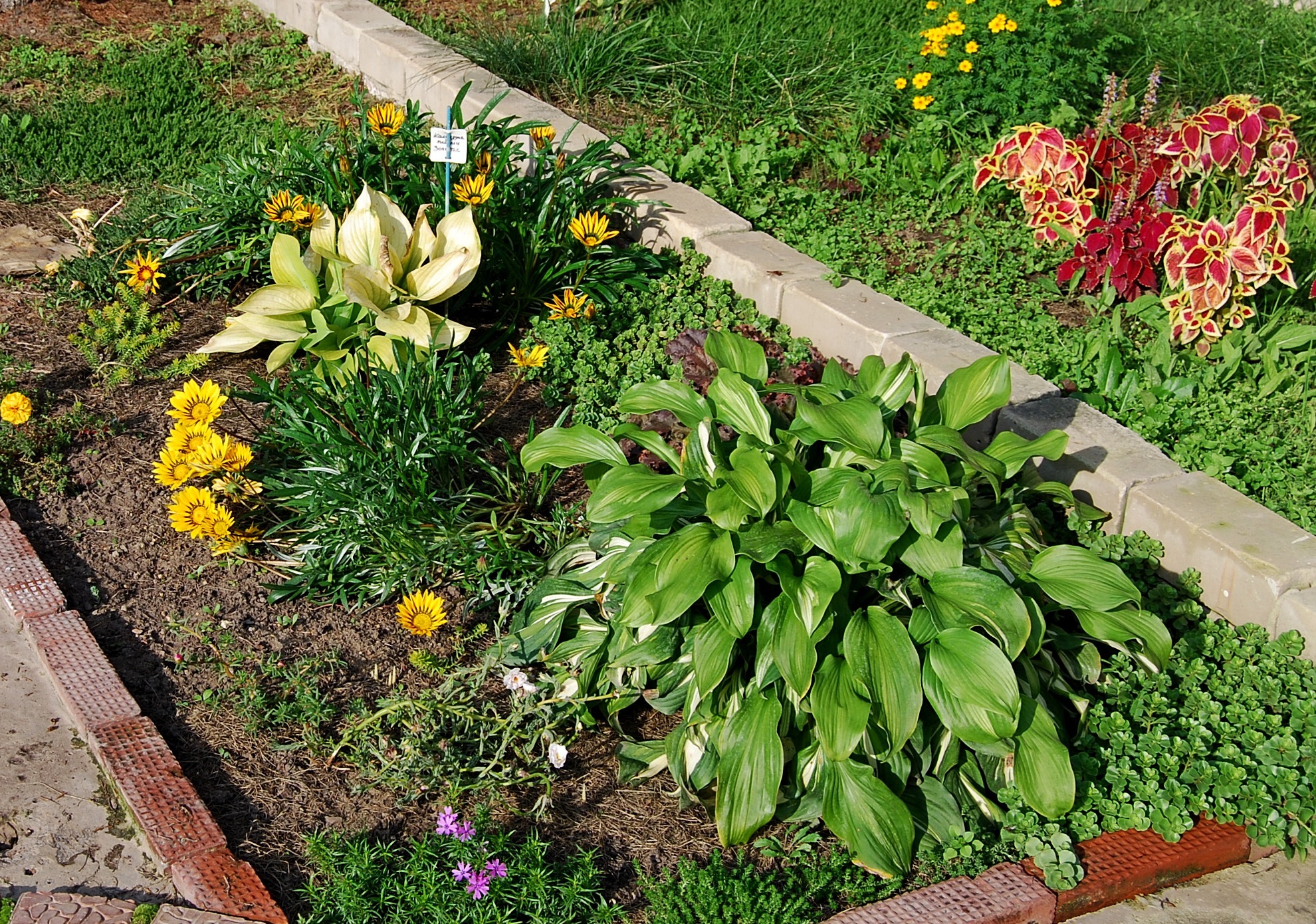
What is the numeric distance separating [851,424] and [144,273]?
8.96 feet

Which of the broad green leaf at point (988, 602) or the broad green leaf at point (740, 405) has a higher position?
the broad green leaf at point (740, 405)

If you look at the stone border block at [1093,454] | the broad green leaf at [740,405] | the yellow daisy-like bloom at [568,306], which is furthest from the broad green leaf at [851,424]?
the yellow daisy-like bloom at [568,306]

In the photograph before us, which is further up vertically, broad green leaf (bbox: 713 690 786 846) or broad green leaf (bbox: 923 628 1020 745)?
broad green leaf (bbox: 923 628 1020 745)

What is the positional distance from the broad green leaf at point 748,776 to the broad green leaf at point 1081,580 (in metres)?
0.69

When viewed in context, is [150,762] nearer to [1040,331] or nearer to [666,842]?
[666,842]

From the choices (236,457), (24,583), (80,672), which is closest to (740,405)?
(236,457)

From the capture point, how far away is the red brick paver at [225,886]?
8.53 ft

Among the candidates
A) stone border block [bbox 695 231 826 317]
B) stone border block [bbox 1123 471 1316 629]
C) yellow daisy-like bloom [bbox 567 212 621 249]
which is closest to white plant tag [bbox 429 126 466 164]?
yellow daisy-like bloom [bbox 567 212 621 249]

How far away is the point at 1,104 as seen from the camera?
6055 millimetres

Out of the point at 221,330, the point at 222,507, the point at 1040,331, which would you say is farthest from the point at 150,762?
the point at 1040,331

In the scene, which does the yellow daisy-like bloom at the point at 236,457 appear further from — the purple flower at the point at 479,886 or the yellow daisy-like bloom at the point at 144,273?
the purple flower at the point at 479,886

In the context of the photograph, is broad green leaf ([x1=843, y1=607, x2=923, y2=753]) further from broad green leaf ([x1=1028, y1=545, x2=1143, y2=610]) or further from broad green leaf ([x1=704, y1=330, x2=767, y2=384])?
broad green leaf ([x1=704, y1=330, x2=767, y2=384])

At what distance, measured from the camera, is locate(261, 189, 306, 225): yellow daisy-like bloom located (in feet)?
14.2

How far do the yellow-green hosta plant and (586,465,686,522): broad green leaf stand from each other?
1269 mm
